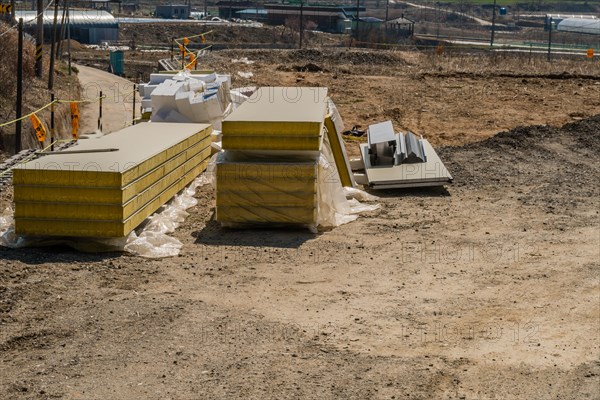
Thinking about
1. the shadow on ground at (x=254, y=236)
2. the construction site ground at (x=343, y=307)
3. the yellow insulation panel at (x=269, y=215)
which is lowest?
the construction site ground at (x=343, y=307)

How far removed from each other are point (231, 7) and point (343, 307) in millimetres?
115451

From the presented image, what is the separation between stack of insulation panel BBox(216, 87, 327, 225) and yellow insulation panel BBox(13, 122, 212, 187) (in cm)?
104

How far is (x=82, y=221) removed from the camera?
11.3 metres

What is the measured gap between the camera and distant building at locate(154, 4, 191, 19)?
12469 cm

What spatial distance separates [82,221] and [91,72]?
3291 cm

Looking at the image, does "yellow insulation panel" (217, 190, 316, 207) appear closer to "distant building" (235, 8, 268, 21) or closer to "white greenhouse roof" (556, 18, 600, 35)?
"distant building" (235, 8, 268, 21)

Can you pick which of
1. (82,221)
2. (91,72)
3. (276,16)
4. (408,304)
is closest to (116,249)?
(82,221)

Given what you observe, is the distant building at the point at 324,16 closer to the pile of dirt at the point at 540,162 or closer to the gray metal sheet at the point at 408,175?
the pile of dirt at the point at 540,162

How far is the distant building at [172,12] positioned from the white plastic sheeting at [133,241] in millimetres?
112708

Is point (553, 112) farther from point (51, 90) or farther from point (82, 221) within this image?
point (82, 221)

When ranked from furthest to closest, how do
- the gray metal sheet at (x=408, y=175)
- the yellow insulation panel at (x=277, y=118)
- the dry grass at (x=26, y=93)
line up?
the dry grass at (x=26, y=93), the gray metal sheet at (x=408, y=175), the yellow insulation panel at (x=277, y=118)

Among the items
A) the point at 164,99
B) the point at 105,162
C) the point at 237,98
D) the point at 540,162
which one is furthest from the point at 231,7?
the point at 105,162

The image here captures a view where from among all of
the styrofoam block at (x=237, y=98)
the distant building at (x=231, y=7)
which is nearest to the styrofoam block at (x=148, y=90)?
the styrofoam block at (x=237, y=98)

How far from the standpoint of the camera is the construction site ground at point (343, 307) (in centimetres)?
810
